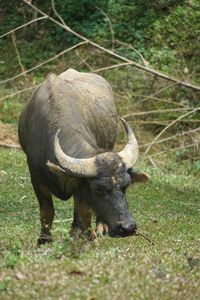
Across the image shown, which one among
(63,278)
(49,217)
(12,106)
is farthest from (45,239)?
(12,106)

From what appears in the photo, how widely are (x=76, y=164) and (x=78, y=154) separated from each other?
386 millimetres

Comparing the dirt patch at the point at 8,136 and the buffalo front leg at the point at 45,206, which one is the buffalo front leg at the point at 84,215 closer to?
the buffalo front leg at the point at 45,206

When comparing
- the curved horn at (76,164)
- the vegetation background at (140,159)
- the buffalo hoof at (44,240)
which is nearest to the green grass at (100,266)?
the vegetation background at (140,159)

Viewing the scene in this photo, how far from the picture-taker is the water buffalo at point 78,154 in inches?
316

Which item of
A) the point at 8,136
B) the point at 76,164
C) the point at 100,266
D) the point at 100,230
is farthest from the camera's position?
the point at 8,136

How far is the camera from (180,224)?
1083cm

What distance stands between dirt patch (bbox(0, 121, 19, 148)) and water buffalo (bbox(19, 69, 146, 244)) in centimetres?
681

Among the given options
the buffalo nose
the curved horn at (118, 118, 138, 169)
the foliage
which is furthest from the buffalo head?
the foliage

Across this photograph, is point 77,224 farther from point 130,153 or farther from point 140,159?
point 140,159

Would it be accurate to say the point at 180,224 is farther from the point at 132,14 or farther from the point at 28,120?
the point at 132,14

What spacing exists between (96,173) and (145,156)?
8.07 metres

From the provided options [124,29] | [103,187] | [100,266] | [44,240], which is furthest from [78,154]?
[124,29]

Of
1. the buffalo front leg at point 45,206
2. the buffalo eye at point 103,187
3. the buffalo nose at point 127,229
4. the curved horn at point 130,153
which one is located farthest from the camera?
the buffalo front leg at point 45,206

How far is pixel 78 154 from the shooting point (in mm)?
8500
